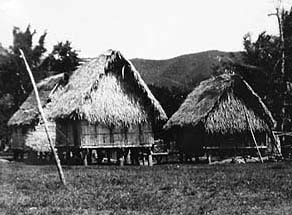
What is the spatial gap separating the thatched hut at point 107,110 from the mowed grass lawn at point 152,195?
10571 millimetres

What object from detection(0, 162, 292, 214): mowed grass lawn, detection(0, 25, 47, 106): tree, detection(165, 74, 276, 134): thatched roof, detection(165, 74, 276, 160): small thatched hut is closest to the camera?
detection(0, 162, 292, 214): mowed grass lawn

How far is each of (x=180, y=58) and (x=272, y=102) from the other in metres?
28.9

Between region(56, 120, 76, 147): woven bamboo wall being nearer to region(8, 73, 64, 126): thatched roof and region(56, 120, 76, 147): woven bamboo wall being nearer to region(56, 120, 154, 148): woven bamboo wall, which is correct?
region(56, 120, 154, 148): woven bamboo wall

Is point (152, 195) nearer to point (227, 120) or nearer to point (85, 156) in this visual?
point (85, 156)

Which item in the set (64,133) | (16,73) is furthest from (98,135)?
(16,73)

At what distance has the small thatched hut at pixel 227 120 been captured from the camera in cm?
3048

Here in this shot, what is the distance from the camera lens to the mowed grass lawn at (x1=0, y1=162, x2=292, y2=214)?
12023mm

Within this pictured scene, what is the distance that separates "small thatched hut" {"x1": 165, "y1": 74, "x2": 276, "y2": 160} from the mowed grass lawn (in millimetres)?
11299

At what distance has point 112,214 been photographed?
37.4ft

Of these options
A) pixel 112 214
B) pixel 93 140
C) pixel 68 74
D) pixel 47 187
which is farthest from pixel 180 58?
pixel 112 214

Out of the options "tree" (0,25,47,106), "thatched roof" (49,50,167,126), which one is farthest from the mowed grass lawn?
"tree" (0,25,47,106)

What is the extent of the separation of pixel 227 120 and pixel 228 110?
0.66 m

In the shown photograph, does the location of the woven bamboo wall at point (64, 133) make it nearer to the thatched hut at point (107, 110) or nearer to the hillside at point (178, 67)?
the thatched hut at point (107, 110)

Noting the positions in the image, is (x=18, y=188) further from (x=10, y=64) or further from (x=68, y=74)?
(x=10, y=64)
